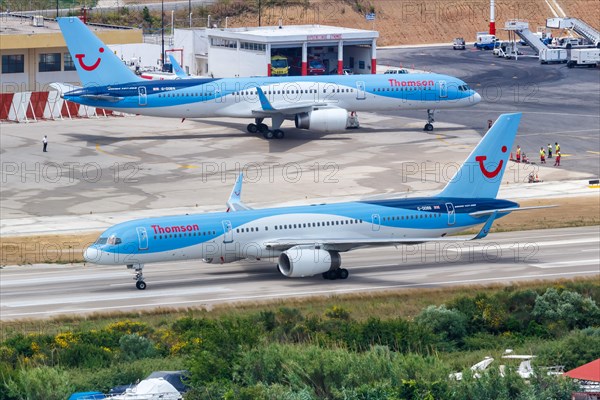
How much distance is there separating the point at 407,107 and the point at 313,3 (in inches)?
2714

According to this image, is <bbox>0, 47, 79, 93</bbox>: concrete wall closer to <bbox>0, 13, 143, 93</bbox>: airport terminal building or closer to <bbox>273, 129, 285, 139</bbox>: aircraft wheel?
<bbox>0, 13, 143, 93</bbox>: airport terminal building

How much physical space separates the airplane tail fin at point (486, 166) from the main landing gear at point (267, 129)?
34.7 metres

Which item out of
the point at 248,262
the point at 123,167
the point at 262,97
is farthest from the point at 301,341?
the point at 262,97

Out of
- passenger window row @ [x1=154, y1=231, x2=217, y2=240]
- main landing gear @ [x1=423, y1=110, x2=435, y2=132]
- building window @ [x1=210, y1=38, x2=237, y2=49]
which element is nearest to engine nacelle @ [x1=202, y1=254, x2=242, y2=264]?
passenger window row @ [x1=154, y1=231, x2=217, y2=240]

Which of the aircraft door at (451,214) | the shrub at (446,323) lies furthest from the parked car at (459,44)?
the shrub at (446,323)

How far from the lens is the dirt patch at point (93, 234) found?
64.5 meters

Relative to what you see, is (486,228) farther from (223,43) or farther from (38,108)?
(223,43)

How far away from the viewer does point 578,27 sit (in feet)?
492

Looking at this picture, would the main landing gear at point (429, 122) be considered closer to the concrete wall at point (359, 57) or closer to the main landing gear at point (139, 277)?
the concrete wall at point (359, 57)

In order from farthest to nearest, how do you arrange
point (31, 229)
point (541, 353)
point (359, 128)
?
point (359, 128), point (31, 229), point (541, 353)

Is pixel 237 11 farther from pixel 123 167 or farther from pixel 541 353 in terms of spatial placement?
pixel 541 353

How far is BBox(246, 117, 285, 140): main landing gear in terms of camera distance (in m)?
95.6

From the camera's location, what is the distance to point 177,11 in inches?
6649

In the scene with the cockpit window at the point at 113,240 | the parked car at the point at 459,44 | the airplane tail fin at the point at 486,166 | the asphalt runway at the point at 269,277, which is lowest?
the asphalt runway at the point at 269,277
